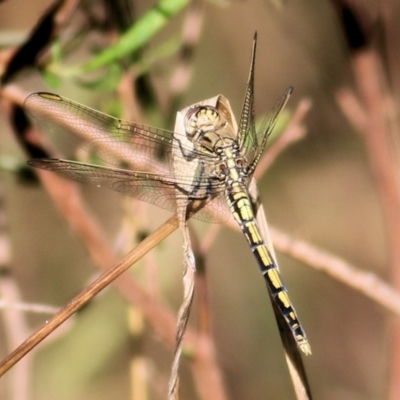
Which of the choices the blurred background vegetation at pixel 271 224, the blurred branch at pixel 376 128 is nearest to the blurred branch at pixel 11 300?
the blurred background vegetation at pixel 271 224

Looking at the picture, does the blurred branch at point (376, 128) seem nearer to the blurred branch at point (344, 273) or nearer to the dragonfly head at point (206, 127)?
the blurred branch at point (344, 273)

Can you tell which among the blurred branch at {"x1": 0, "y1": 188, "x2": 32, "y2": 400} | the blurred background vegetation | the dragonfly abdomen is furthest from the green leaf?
the blurred background vegetation

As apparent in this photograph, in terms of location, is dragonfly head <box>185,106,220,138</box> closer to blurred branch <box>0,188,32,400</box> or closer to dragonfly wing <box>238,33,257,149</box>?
dragonfly wing <box>238,33,257,149</box>

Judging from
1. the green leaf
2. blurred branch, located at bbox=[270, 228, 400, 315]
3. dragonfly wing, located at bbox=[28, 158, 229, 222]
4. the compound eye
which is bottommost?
blurred branch, located at bbox=[270, 228, 400, 315]

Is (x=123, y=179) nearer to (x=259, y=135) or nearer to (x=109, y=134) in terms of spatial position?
(x=109, y=134)

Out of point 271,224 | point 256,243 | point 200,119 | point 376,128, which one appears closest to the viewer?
point 200,119

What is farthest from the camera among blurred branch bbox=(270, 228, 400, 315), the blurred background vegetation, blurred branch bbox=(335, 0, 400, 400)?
the blurred background vegetation

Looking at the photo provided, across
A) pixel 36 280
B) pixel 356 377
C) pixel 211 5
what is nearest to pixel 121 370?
pixel 36 280

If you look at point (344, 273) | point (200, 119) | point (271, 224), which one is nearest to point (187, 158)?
point (200, 119)
